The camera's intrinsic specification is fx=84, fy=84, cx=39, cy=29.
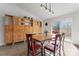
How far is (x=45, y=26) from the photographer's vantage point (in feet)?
6.42

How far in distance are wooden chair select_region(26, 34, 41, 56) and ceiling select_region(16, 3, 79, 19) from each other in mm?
555

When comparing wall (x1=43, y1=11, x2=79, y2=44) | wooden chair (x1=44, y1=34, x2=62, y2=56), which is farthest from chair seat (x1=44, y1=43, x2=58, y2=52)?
wall (x1=43, y1=11, x2=79, y2=44)

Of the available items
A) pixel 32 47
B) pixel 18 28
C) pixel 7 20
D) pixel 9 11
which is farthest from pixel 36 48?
pixel 9 11

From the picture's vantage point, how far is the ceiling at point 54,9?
1.73 meters

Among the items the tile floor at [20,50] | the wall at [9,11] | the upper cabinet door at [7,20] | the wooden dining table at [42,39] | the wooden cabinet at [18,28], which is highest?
the wall at [9,11]

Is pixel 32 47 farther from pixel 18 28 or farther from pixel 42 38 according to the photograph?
pixel 18 28

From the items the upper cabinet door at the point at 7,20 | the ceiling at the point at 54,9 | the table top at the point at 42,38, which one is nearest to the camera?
the ceiling at the point at 54,9

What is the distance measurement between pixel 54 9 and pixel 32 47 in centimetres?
99

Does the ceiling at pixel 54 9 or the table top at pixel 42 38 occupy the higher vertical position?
the ceiling at pixel 54 9

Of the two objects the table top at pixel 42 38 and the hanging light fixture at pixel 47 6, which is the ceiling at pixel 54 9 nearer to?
the hanging light fixture at pixel 47 6

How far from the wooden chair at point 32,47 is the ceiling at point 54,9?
1.82ft

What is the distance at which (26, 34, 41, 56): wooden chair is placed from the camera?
1876mm

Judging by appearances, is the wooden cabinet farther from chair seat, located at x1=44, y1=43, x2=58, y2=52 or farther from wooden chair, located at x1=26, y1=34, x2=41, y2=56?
chair seat, located at x1=44, y1=43, x2=58, y2=52

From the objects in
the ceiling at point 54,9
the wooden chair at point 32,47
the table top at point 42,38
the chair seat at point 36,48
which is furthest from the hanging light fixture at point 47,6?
the chair seat at point 36,48
